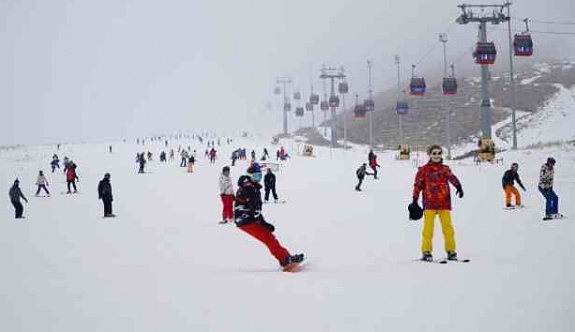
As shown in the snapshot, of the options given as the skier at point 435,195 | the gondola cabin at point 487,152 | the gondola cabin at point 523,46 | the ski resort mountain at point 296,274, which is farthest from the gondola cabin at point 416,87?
the skier at point 435,195

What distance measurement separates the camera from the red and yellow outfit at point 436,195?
7457mm

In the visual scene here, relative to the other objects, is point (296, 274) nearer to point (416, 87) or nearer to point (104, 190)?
point (104, 190)

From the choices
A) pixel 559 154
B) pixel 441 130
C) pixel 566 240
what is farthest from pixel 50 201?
pixel 441 130

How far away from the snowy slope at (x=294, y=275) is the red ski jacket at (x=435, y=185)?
975 mm

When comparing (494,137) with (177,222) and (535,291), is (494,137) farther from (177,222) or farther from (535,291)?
(535,291)

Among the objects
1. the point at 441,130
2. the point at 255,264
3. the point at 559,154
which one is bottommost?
the point at 255,264

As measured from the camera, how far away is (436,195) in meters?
7.48

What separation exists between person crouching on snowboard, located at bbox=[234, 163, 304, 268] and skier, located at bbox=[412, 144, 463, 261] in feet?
6.92

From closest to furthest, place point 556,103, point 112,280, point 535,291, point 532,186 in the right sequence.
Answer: point 535,291 < point 112,280 < point 532,186 < point 556,103

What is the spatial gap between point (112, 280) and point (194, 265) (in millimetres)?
1704

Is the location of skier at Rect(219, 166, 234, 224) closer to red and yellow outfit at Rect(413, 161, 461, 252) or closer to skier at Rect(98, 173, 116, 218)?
skier at Rect(98, 173, 116, 218)

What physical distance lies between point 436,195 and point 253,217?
294cm

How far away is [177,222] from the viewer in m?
15.9

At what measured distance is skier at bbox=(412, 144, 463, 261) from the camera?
24.5 ft
